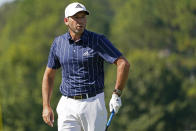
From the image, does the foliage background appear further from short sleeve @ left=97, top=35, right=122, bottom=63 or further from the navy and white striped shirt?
short sleeve @ left=97, top=35, right=122, bottom=63

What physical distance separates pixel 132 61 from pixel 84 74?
150ft

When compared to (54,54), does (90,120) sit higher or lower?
lower

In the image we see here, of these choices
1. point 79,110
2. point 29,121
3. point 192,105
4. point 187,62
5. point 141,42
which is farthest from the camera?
point 141,42

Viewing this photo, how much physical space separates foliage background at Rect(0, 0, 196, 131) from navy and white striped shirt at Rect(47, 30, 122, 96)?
694 inches

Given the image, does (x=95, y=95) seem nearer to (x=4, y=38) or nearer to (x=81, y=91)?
(x=81, y=91)

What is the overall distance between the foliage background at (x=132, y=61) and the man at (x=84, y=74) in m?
17.6

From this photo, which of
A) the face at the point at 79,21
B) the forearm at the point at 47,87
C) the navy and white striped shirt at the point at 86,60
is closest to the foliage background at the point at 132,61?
the forearm at the point at 47,87

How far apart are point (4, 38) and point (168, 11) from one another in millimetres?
23362

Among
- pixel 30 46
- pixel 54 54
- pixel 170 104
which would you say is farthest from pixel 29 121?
pixel 54 54

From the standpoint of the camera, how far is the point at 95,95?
7.38 m

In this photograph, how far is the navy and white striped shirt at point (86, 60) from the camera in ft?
24.0

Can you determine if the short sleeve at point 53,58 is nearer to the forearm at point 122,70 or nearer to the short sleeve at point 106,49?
the short sleeve at point 106,49

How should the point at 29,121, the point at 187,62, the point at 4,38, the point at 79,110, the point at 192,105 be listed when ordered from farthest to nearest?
the point at 4,38
the point at 187,62
the point at 192,105
the point at 29,121
the point at 79,110

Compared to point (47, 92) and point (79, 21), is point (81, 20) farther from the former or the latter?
point (47, 92)
